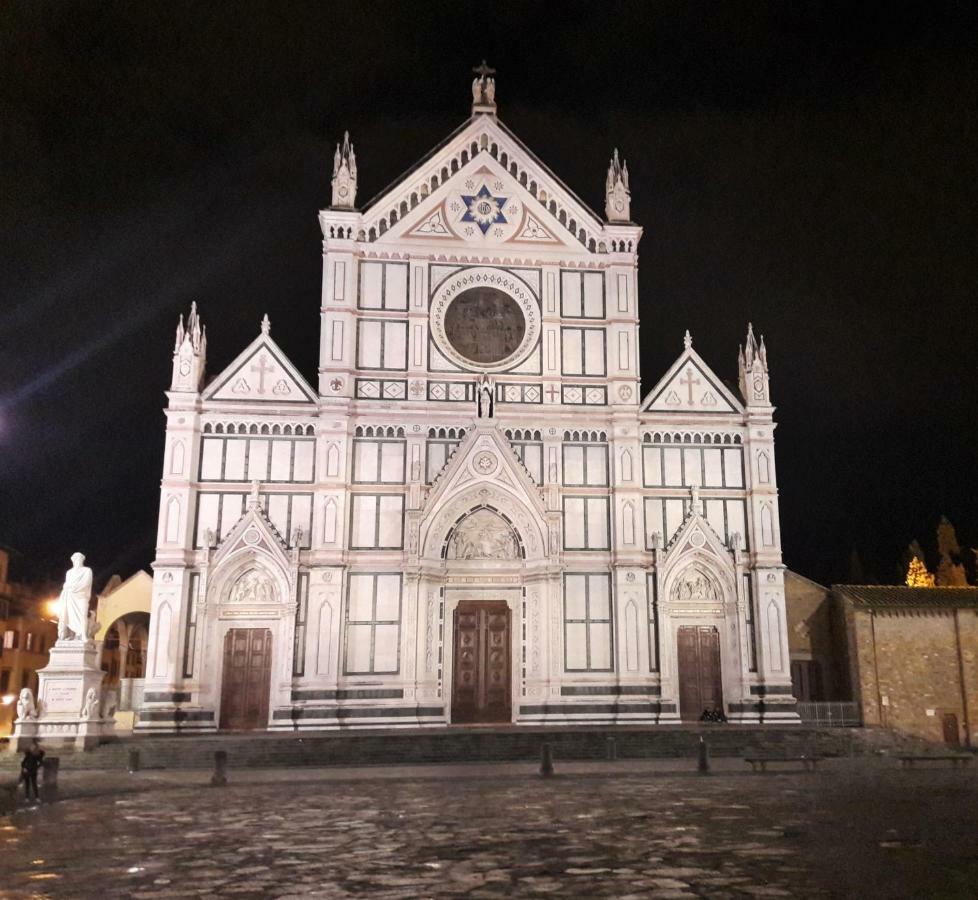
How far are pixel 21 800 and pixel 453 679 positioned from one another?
51.0 feet

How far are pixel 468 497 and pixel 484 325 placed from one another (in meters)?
6.32

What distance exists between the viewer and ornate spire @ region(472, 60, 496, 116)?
35.8m

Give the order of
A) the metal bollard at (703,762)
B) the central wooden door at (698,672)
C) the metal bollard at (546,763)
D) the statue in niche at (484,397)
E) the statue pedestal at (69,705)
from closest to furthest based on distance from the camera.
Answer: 1. the metal bollard at (546,763)
2. the metal bollard at (703,762)
3. the statue pedestal at (69,705)
4. the central wooden door at (698,672)
5. the statue in niche at (484,397)

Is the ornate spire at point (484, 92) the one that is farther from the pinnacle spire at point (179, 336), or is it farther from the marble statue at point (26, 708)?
the marble statue at point (26, 708)

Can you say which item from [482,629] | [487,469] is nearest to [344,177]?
[487,469]

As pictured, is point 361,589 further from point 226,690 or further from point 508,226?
point 508,226

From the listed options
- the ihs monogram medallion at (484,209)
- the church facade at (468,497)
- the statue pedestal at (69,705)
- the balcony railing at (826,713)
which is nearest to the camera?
the statue pedestal at (69,705)

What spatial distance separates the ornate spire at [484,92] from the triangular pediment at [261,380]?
11.7 m

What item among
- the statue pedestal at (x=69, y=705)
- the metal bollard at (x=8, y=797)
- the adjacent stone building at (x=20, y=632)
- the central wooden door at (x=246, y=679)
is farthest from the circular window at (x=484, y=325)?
the adjacent stone building at (x=20, y=632)

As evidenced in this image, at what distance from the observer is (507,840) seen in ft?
41.3

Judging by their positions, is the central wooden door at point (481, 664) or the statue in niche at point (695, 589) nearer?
the central wooden door at point (481, 664)

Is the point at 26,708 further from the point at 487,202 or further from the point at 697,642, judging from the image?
the point at 487,202

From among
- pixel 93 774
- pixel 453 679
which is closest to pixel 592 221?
pixel 453 679

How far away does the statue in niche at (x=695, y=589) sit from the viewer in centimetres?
3288
